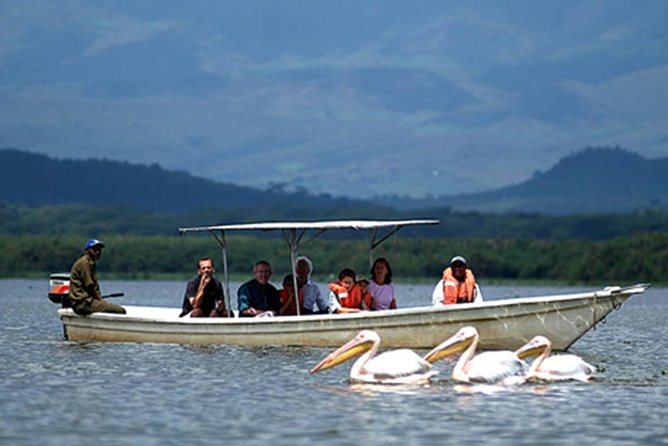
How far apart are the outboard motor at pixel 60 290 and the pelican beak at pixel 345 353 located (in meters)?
7.25

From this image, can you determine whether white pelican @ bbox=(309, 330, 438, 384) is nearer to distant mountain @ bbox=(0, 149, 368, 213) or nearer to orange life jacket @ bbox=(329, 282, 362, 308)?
orange life jacket @ bbox=(329, 282, 362, 308)

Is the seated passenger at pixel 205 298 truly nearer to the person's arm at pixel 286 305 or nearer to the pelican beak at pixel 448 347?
the person's arm at pixel 286 305

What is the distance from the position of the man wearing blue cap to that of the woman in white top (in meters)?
3.82

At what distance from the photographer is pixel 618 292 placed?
24.1 m

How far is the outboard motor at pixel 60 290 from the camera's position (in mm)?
27828

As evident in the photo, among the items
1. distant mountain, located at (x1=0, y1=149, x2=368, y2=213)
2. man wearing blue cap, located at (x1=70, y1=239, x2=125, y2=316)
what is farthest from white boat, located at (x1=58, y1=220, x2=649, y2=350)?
distant mountain, located at (x1=0, y1=149, x2=368, y2=213)

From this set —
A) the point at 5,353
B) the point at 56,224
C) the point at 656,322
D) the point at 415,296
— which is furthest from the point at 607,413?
the point at 56,224

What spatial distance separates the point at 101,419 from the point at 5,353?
860cm

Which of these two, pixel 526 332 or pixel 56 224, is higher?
pixel 56 224

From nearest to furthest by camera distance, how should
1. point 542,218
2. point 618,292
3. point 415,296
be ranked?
point 618,292 < point 415,296 < point 542,218

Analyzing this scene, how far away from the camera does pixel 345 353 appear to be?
2148cm

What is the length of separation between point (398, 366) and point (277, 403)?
6.61ft

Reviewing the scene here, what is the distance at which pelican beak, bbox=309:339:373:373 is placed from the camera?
70.4 ft

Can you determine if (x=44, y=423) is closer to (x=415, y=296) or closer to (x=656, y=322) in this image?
(x=656, y=322)
